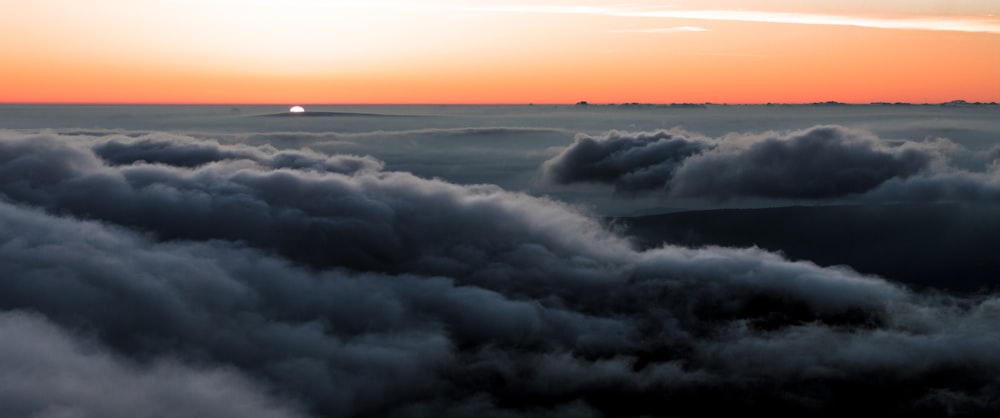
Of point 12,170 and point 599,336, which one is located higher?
point 12,170

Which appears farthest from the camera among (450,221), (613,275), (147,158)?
(147,158)

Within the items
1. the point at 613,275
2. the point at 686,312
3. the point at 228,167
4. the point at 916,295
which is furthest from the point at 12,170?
the point at 916,295

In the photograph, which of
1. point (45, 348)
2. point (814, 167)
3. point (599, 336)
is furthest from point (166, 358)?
point (814, 167)

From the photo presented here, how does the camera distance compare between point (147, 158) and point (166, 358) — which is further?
point (147, 158)

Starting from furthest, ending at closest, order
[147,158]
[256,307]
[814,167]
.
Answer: [814,167] → [147,158] → [256,307]

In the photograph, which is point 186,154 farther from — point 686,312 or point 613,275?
point 686,312

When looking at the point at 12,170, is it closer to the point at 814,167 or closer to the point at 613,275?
the point at 613,275
